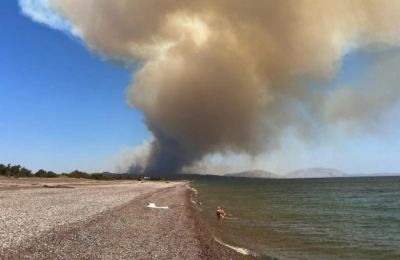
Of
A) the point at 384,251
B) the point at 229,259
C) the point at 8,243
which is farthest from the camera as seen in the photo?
the point at 384,251

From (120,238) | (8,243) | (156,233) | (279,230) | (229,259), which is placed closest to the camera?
(8,243)

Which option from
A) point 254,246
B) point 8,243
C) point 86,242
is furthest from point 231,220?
point 8,243

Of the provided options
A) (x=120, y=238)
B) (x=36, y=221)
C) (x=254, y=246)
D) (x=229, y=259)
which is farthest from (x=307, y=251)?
(x=36, y=221)

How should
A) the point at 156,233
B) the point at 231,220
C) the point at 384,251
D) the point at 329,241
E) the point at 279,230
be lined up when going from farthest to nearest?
the point at 231,220 → the point at 279,230 → the point at 329,241 → the point at 384,251 → the point at 156,233

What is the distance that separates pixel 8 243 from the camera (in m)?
16.7

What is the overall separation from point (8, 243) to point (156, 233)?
28.7 feet

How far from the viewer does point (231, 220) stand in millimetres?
38938

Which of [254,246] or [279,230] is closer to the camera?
[254,246]

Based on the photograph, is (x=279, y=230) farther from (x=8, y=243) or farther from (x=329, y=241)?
(x=8, y=243)

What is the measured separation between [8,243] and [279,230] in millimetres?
21684

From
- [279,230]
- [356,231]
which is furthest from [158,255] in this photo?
[356,231]

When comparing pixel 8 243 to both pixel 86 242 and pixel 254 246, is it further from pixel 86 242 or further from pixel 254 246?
pixel 254 246

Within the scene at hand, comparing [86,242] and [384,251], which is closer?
[86,242]

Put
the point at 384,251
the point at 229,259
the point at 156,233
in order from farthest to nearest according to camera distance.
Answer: the point at 384,251, the point at 156,233, the point at 229,259
